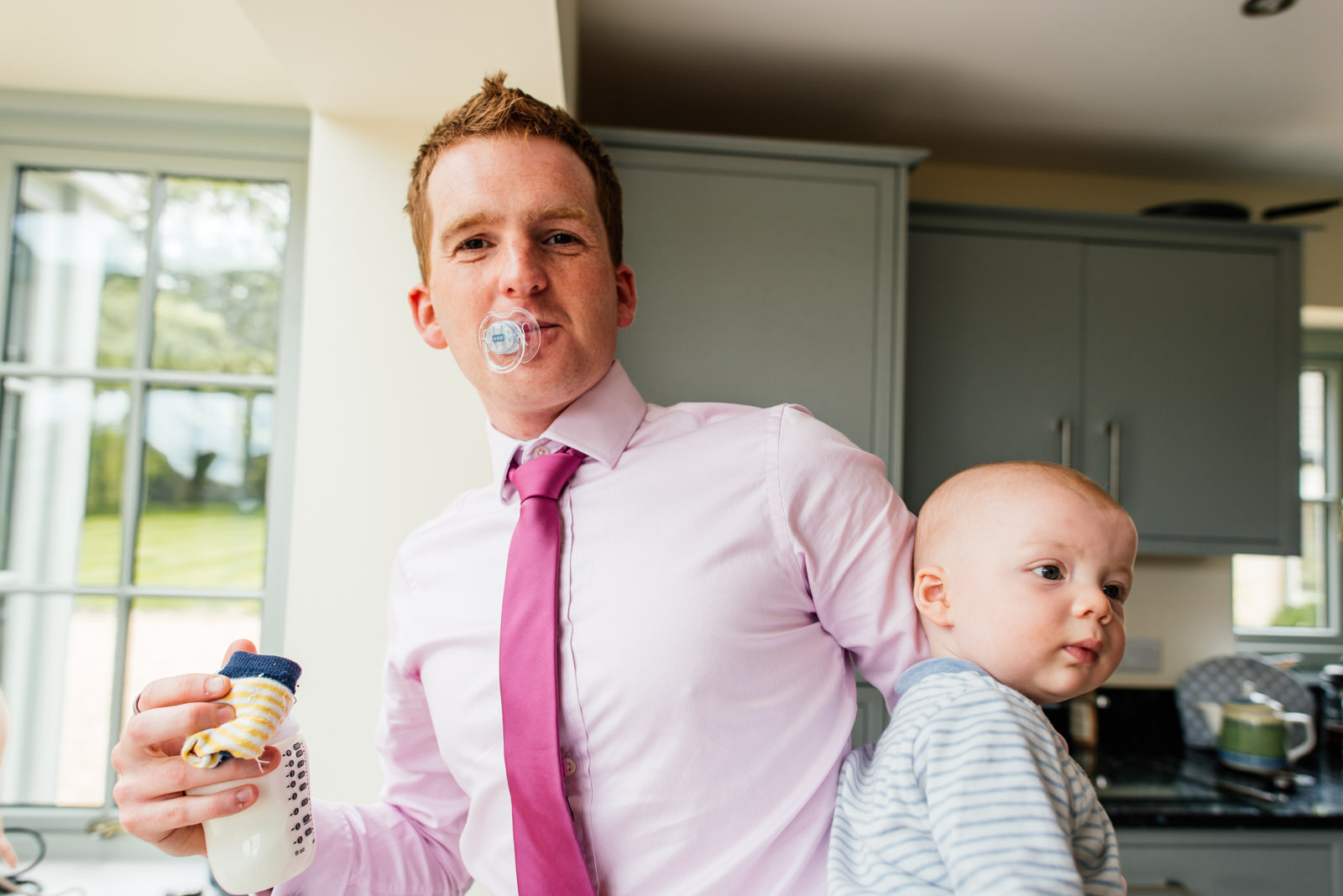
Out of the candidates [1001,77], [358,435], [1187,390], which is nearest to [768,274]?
[1001,77]

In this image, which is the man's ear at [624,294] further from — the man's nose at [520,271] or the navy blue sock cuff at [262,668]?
the navy blue sock cuff at [262,668]

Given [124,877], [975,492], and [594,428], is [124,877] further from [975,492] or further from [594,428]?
[975,492]

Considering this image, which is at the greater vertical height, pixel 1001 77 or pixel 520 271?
pixel 1001 77

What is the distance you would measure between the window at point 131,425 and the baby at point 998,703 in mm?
1632

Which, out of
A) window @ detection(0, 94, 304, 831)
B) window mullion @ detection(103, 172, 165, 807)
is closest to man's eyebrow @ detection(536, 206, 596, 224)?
window @ detection(0, 94, 304, 831)

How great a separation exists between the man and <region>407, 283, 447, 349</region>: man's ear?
3 centimetres

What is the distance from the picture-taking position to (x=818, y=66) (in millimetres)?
2213

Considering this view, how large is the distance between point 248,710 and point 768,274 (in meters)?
1.59

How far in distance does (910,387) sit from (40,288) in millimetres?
2195

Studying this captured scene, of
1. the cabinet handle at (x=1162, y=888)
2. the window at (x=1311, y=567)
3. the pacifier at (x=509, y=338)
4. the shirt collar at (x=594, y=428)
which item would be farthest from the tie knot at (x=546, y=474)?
the window at (x=1311, y=567)

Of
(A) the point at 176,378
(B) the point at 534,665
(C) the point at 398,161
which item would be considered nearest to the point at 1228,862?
(B) the point at 534,665

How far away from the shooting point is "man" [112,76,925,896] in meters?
0.86

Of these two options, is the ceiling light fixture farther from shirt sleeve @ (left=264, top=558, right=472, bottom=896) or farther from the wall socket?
shirt sleeve @ (left=264, top=558, right=472, bottom=896)

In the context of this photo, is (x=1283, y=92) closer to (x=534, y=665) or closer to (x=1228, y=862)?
(x=1228, y=862)
